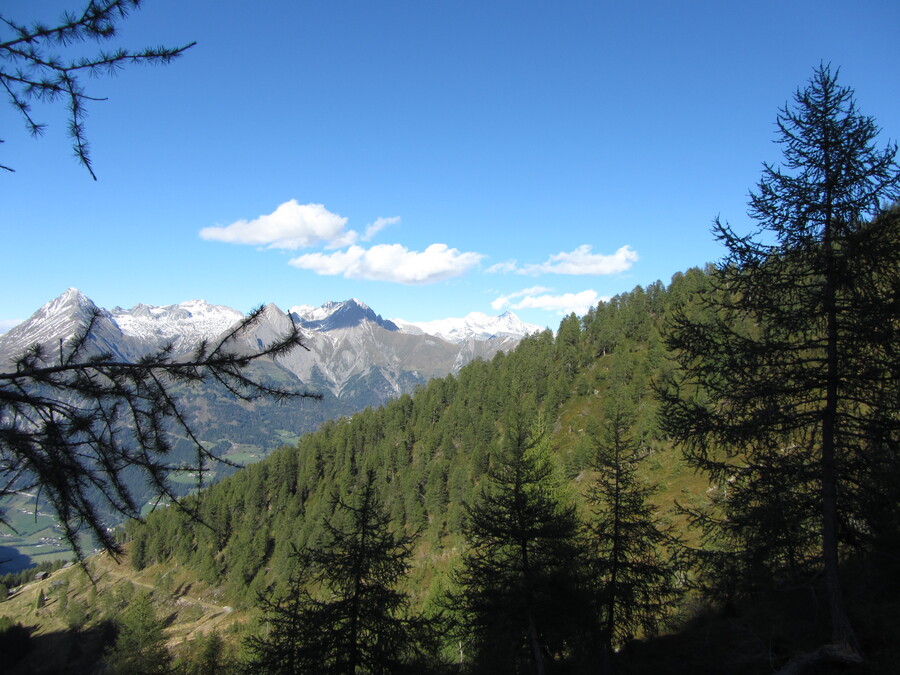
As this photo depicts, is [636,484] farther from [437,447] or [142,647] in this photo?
[437,447]

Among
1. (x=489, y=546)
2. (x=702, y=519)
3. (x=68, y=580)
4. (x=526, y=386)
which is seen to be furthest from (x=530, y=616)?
(x=68, y=580)

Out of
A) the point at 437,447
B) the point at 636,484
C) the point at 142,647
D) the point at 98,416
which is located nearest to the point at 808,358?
the point at 636,484

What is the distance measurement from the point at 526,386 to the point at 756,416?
7714cm

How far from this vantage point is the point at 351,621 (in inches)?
462

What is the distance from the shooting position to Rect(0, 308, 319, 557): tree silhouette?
4227 mm

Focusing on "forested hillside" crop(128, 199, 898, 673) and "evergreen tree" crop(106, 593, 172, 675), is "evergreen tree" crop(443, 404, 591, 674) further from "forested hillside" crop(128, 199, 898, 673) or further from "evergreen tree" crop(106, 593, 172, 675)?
"evergreen tree" crop(106, 593, 172, 675)

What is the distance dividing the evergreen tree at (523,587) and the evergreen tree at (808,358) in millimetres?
4755

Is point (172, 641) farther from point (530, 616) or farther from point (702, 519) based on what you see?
point (702, 519)

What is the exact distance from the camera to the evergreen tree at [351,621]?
37.6ft

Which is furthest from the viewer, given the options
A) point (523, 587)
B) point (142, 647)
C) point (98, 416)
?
point (142, 647)

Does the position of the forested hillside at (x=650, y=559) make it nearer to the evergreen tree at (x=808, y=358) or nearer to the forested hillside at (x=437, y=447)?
the evergreen tree at (x=808, y=358)

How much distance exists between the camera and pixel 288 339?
5383 millimetres

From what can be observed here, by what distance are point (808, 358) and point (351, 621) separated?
12537mm

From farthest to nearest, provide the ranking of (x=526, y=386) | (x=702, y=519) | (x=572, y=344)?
(x=572, y=344), (x=526, y=386), (x=702, y=519)
